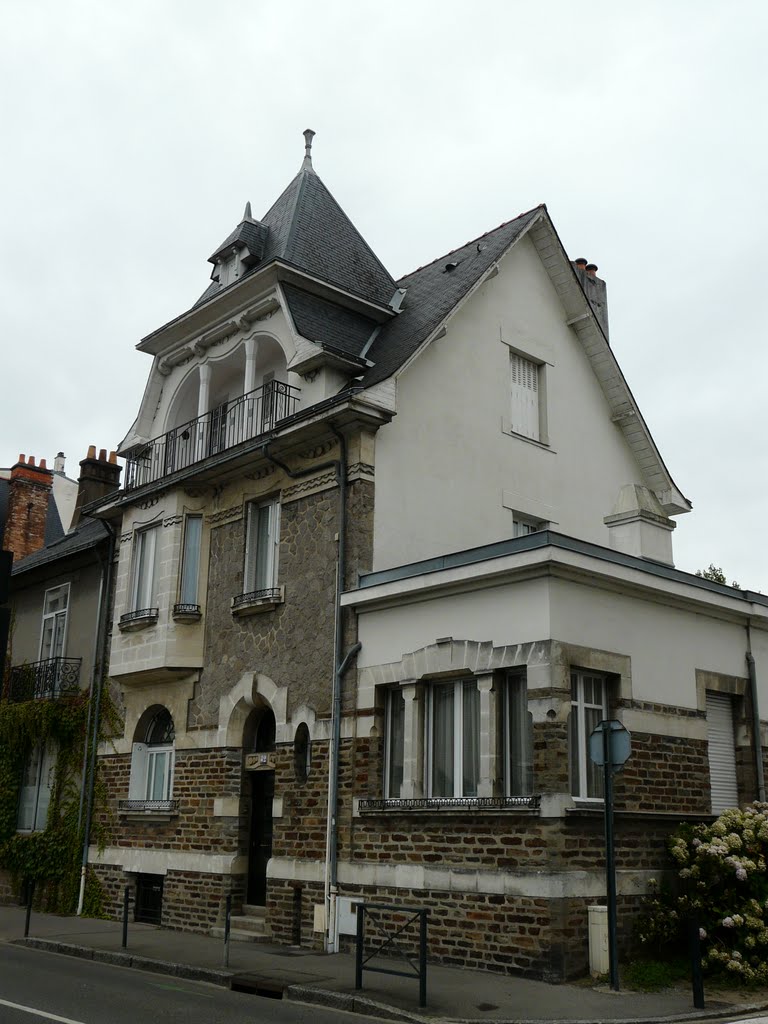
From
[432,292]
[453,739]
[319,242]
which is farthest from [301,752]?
[319,242]

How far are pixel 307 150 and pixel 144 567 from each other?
851 cm

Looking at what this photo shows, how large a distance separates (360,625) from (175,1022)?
629 cm

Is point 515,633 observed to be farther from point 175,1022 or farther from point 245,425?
point 245,425

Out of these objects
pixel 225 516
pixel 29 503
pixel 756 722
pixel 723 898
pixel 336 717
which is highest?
pixel 29 503

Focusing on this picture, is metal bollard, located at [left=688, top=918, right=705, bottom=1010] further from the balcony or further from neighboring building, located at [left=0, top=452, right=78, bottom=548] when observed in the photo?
neighboring building, located at [left=0, top=452, right=78, bottom=548]

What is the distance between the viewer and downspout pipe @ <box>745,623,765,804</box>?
15.0 meters

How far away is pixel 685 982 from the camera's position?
38.0 ft

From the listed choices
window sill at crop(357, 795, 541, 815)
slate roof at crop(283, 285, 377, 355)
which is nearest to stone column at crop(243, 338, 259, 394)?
slate roof at crop(283, 285, 377, 355)

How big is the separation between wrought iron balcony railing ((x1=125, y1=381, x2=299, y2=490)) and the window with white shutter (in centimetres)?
386

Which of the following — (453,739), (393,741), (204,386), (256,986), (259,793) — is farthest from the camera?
(204,386)

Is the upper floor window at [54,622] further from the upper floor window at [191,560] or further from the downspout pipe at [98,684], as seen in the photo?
the upper floor window at [191,560]

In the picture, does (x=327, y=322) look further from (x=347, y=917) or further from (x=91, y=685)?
(x=347, y=917)

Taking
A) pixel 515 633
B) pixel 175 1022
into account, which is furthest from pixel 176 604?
pixel 175 1022

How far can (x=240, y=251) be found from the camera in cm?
1931
